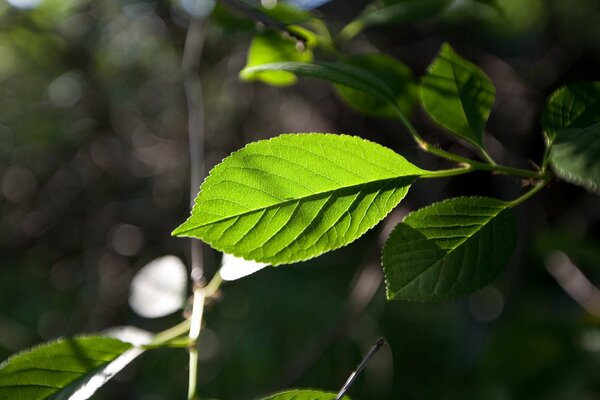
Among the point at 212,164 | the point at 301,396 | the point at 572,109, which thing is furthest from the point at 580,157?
the point at 212,164

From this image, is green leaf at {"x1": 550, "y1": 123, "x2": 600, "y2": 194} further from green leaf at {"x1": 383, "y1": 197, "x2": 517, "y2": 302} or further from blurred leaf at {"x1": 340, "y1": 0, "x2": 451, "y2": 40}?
blurred leaf at {"x1": 340, "y1": 0, "x2": 451, "y2": 40}

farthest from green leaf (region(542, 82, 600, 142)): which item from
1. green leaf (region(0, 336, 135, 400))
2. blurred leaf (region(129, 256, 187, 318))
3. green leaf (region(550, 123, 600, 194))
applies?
blurred leaf (region(129, 256, 187, 318))

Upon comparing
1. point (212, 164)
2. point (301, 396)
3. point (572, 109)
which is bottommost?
point (212, 164)

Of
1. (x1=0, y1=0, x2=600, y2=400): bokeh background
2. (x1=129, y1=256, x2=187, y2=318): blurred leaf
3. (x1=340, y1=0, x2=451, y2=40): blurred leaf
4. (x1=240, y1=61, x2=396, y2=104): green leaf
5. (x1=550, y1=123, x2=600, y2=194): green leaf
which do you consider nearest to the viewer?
(x1=550, y1=123, x2=600, y2=194): green leaf

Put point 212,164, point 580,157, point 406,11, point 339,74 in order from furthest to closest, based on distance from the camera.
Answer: point 212,164 → point 406,11 → point 339,74 → point 580,157

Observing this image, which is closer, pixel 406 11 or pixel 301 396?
pixel 301 396

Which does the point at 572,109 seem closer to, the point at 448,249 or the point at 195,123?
the point at 448,249
